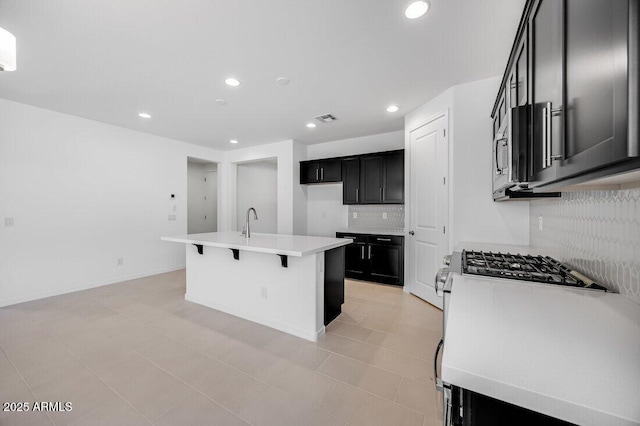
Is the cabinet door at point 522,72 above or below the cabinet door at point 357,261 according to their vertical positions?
above

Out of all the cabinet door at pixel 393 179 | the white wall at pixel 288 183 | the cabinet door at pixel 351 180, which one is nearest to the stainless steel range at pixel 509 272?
the cabinet door at pixel 393 179

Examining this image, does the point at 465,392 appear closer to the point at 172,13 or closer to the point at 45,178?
the point at 172,13

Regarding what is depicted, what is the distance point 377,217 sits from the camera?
478cm

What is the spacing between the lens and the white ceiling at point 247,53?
1.76 m

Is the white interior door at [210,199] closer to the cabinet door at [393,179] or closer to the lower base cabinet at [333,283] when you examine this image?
the cabinet door at [393,179]

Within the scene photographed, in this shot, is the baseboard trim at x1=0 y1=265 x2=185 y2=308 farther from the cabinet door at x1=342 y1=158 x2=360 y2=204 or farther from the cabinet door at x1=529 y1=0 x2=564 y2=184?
the cabinet door at x1=529 y1=0 x2=564 y2=184

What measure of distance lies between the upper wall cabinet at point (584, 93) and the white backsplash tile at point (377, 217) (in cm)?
358

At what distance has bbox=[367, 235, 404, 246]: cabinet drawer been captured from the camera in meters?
3.98

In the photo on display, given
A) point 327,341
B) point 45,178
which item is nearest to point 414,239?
point 327,341

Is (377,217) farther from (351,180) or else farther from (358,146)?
(358,146)

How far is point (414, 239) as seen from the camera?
363cm

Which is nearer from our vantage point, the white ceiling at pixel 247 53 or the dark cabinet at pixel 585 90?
the dark cabinet at pixel 585 90

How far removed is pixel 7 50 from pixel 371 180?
13.3ft

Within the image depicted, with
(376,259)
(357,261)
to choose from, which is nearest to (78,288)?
(357,261)
